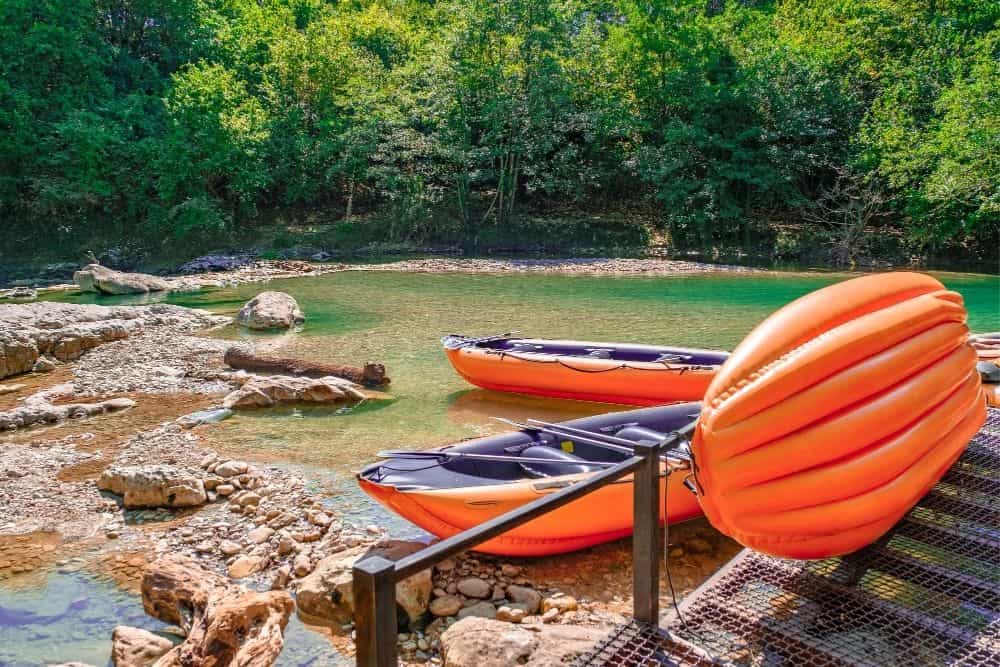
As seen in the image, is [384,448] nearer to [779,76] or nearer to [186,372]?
[186,372]

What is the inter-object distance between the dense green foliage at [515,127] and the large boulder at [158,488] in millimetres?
23058

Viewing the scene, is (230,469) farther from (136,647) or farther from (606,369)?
(606,369)

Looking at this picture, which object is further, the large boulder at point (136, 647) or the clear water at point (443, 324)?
the clear water at point (443, 324)

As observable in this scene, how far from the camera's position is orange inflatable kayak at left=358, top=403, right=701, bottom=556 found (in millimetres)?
4430

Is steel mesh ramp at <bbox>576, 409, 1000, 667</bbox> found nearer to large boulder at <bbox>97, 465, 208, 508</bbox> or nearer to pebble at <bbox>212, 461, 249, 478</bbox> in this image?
large boulder at <bbox>97, 465, 208, 508</bbox>

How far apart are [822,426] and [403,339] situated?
10.1 meters

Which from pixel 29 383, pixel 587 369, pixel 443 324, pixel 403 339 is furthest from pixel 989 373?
pixel 29 383

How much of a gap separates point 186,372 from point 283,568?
6.39m

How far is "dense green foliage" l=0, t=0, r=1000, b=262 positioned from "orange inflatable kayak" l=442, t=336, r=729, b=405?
1845 cm

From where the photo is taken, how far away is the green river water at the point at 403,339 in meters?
4.14

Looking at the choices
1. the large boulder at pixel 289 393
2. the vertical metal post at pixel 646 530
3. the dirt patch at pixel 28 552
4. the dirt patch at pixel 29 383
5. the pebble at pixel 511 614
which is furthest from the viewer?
the dirt patch at pixel 29 383

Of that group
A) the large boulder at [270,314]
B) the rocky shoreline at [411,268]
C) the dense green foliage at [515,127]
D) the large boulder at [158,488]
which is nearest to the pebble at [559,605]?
the large boulder at [158,488]

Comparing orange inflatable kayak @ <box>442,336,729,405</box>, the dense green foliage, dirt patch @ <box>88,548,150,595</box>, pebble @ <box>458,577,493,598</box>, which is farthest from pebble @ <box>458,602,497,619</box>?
the dense green foliage

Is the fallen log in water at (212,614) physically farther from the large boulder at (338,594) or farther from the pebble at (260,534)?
the pebble at (260,534)
